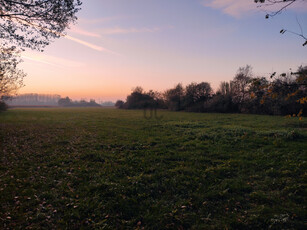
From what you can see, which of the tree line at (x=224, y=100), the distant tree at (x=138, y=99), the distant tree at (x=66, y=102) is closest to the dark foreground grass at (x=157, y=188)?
the tree line at (x=224, y=100)

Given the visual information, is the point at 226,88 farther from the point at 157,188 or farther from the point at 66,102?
the point at 66,102

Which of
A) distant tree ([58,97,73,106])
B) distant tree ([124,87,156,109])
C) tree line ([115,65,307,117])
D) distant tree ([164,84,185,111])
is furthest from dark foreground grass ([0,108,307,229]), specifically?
distant tree ([58,97,73,106])

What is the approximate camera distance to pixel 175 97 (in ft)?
199

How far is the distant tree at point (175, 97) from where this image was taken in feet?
190

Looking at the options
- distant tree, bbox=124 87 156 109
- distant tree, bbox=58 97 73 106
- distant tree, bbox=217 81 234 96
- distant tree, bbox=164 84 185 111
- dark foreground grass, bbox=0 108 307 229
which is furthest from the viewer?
distant tree, bbox=58 97 73 106

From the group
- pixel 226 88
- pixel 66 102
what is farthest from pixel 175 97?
pixel 66 102

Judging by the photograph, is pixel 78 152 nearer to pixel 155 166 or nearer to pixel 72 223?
pixel 155 166

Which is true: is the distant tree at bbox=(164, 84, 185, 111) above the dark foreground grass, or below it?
above

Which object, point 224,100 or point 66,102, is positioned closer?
point 224,100

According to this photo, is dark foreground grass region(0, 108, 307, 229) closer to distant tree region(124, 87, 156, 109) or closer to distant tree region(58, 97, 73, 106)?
distant tree region(124, 87, 156, 109)

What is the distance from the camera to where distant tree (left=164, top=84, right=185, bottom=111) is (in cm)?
5797

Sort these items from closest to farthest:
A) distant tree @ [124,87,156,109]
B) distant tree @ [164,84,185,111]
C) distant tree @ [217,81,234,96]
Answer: distant tree @ [217,81,234,96]
distant tree @ [164,84,185,111]
distant tree @ [124,87,156,109]

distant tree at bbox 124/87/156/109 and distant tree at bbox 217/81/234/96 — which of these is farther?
distant tree at bbox 124/87/156/109

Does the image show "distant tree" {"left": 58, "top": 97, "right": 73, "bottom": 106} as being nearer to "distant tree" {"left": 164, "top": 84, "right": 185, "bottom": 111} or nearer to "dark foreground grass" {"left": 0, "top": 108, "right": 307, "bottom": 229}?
"distant tree" {"left": 164, "top": 84, "right": 185, "bottom": 111}
